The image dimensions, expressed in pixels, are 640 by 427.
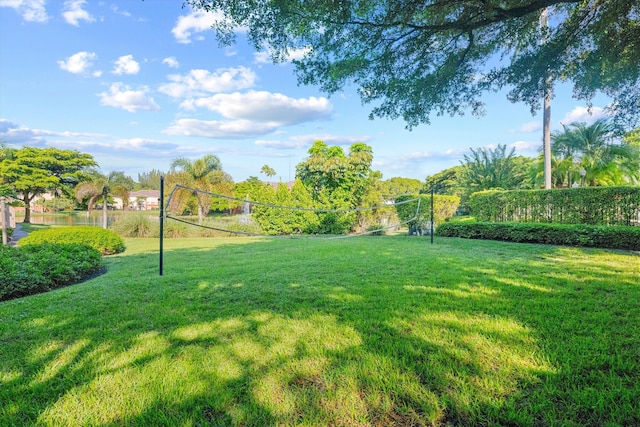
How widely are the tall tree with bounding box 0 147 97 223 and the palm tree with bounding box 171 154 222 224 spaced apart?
6.43 metres

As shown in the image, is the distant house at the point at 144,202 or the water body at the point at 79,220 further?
the distant house at the point at 144,202

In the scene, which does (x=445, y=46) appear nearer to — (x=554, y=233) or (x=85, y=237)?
(x=554, y=233)

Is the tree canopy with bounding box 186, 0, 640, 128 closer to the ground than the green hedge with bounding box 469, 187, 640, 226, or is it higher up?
higher up

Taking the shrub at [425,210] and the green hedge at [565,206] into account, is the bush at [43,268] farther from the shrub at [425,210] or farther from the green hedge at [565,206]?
the green hedge at [565,206]

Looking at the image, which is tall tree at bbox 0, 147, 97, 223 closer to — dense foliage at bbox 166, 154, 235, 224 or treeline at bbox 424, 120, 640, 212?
dense foliage at bbox 166, 154, 235, 224

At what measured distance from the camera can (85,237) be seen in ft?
25.8

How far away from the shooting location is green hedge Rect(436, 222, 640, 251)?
21.9 ft

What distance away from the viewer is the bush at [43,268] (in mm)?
3699

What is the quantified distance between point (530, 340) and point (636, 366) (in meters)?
0.49

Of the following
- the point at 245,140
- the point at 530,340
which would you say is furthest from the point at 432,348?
the point at 245,140

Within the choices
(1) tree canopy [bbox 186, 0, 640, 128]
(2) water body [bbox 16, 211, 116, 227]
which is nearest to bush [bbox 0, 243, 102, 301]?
(1) tree canopy [bbox 186, 0, 640, 128]

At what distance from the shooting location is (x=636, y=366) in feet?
5.56

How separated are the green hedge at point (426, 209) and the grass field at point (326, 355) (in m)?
8.48

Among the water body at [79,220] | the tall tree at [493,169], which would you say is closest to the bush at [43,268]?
the water body at [79,220]
